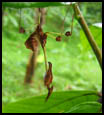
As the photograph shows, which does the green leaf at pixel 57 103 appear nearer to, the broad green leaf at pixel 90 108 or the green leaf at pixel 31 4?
the broad green leaf at pixel 90 108

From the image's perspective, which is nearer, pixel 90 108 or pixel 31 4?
pixel 31 4

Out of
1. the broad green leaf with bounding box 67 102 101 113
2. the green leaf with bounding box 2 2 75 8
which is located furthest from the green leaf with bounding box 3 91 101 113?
the green leaf with bounding box 2 2 75 8

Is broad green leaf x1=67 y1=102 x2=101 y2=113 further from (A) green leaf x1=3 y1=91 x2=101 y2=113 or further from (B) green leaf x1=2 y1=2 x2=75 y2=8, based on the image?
(B) green leaf x1=2 y1=2 x2=75 y2=8

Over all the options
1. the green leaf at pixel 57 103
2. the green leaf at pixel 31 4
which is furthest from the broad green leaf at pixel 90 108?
the green leaf at pixel 31 4

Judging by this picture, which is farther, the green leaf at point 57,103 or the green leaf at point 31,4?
the green leaf at point 57,103

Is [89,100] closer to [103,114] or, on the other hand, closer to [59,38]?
[103,114]

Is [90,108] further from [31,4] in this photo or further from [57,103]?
[31,4]

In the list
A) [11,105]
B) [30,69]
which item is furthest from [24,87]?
[11,105]

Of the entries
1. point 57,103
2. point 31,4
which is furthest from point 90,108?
point 31,4

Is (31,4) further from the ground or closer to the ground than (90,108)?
further from the ground
